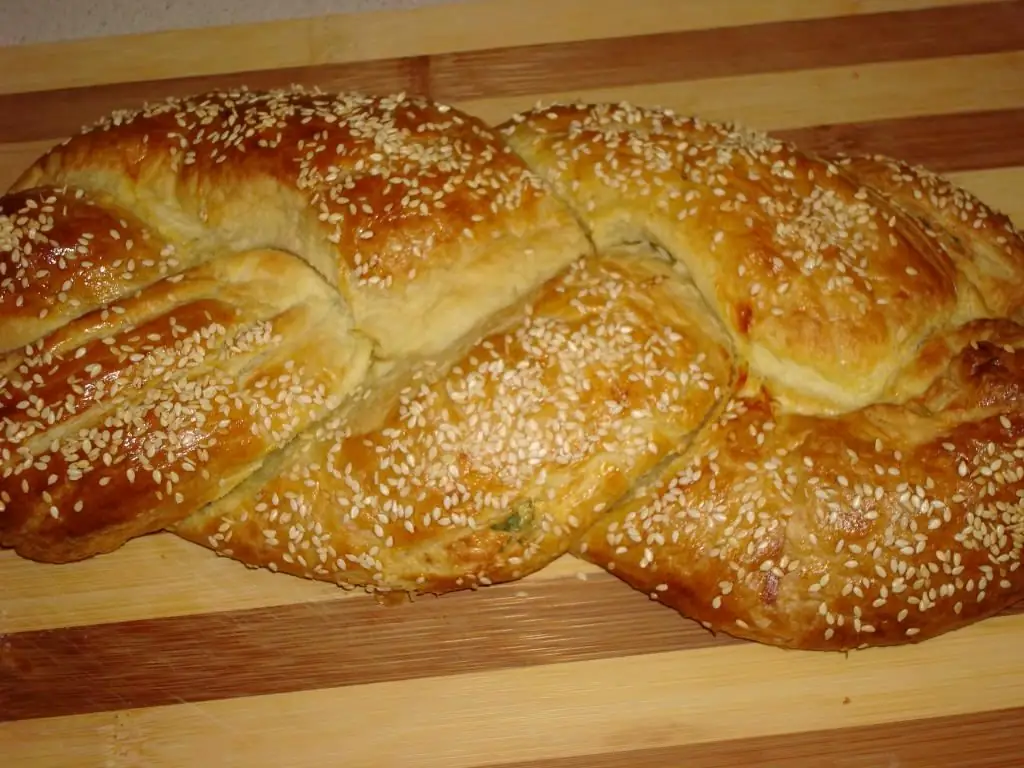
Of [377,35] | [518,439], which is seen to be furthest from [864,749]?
[377,35]

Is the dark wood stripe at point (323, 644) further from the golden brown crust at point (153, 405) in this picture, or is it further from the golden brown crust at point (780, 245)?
the golden brown crust at point (780, 245)

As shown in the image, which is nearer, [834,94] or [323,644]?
[323,644]

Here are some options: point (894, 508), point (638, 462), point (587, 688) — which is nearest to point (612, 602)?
point (587, 688)

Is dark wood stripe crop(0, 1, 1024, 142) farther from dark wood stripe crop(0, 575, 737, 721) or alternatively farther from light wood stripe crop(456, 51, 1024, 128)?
dark wood stripe crop(0, 575, 737, 721)

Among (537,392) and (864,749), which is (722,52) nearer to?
(537,392)

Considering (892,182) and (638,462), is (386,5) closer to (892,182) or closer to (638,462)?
(892,182)

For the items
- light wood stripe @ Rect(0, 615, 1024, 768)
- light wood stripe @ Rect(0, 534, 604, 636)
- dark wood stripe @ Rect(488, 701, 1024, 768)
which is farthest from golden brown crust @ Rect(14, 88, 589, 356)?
dark wood stripe @ Rect(488, 701, 1024, 768)

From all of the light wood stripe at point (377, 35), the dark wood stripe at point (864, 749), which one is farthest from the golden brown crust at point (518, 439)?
the light wood stripe at point (377, 35)
